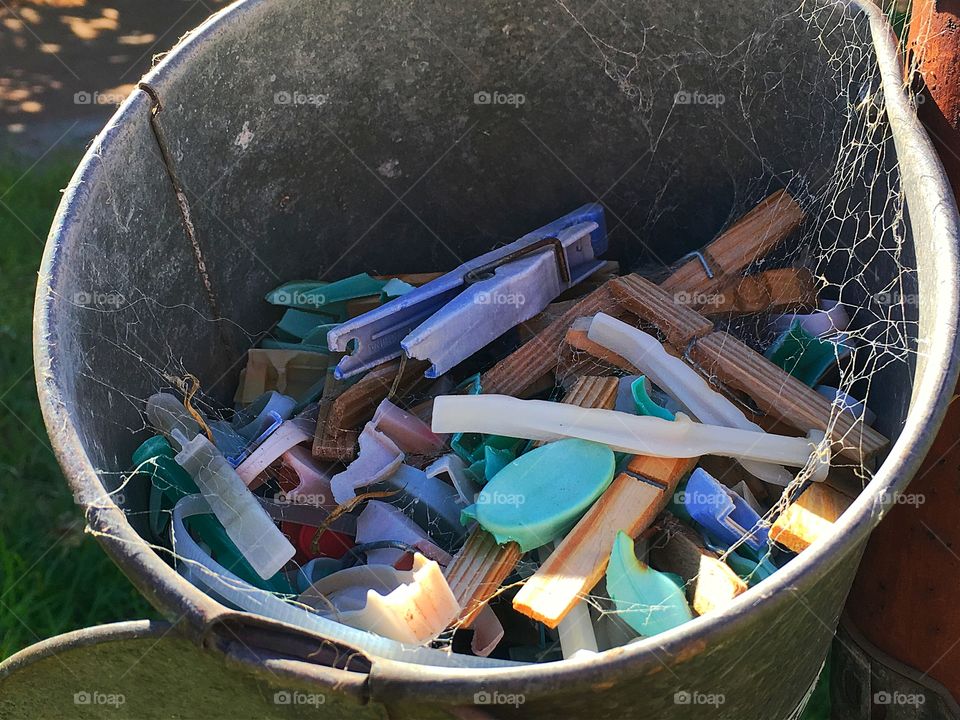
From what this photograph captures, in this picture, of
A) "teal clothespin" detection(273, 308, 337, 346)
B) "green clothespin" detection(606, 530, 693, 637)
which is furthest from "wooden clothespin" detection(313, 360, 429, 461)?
"green clothespin" detection(606, 530, 693, 637)

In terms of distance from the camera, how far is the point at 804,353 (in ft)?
6.44

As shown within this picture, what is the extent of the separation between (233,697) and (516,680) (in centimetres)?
42
